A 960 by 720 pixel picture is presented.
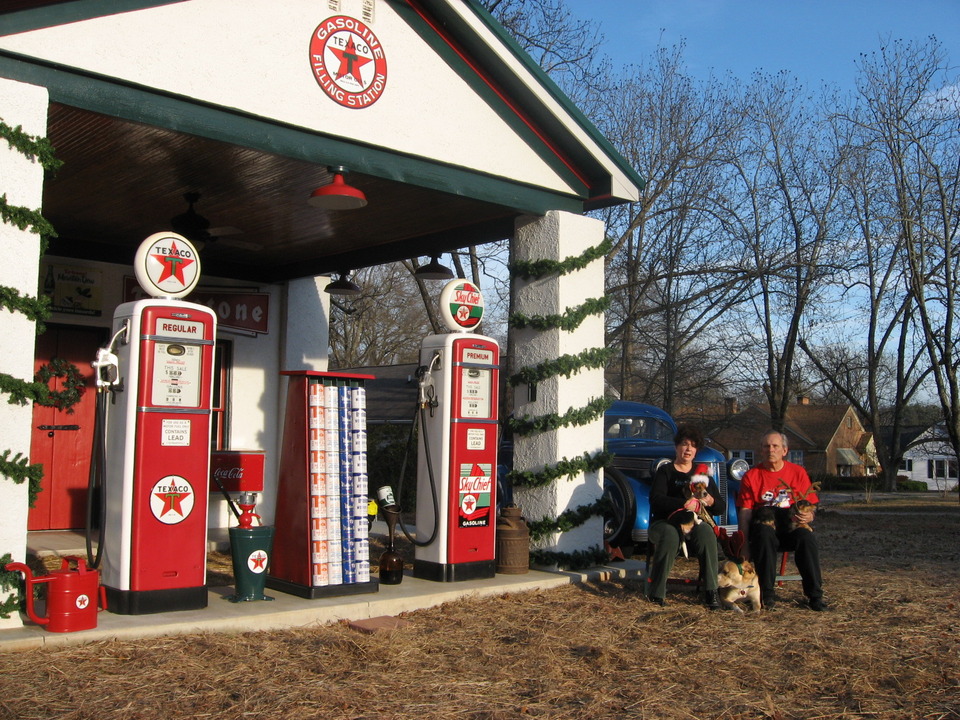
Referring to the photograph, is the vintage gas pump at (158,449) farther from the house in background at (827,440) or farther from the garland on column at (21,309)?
the house in background at (827,440)

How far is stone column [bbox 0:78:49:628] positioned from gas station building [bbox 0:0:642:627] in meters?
0.01

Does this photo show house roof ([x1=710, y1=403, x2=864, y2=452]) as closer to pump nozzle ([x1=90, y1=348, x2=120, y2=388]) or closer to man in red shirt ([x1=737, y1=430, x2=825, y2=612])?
man in red shirt ([x1=737, y1=430, x2=825, y2=612])

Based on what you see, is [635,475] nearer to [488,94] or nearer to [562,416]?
[562,416]

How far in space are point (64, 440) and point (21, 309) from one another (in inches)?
208

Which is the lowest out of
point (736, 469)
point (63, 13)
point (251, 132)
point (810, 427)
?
point (736, 469)

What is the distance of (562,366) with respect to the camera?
26.5 ft

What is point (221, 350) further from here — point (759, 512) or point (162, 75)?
point (759, 512)

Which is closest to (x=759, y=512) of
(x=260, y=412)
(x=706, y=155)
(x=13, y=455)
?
(x=13, y=455)

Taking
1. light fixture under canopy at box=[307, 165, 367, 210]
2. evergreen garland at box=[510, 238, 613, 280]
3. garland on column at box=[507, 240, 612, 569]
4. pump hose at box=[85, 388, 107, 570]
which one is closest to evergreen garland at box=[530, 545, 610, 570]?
garland on column at box=[507, 240, 612, 569]

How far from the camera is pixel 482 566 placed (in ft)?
24.6

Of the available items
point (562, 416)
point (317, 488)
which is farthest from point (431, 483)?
point (562, 416)

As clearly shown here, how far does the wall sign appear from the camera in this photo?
6.77 m

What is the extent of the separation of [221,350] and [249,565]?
5308mm

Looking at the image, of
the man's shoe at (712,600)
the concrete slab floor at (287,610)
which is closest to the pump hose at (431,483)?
the concrete slab floor at (287,610)
